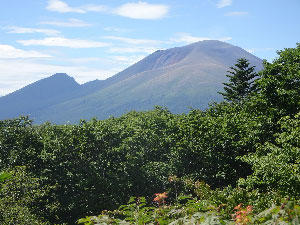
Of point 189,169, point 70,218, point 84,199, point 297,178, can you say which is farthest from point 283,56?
point 70,218

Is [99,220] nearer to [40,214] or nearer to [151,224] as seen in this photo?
[151,224]

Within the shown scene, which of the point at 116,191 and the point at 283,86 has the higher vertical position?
the point at 283,86

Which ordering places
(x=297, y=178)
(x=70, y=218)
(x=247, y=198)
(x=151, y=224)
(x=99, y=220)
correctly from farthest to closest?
(x=70, y=218) → (x=297, y=178) → (x=247, y=198) → (x=151, y=224) → (x=99, y=220)

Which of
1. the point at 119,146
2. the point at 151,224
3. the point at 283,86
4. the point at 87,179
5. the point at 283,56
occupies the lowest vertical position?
the point at 87,179

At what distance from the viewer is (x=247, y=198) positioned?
12141 millimetres

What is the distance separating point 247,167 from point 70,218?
19.2 m

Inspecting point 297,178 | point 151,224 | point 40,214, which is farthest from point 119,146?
point 151,224

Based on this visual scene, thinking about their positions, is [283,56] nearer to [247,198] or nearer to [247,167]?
[247,167]

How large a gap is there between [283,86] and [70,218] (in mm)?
24952

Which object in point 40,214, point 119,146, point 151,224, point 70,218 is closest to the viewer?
point 151,224

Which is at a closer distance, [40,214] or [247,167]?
[40,214]

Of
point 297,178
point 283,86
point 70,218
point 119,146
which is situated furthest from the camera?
point 119,146

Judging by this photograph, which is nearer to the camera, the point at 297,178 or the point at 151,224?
the point at 151,224

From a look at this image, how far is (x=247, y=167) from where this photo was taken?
97.0 feet
